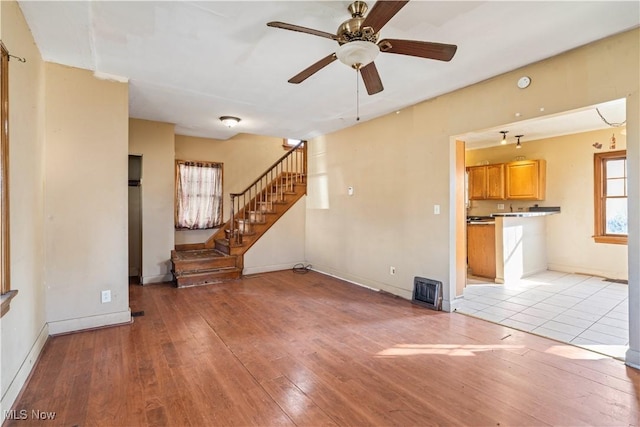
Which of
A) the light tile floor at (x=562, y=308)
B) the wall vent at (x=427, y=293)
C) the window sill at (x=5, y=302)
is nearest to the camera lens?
the window sill at (x=5, y=302)

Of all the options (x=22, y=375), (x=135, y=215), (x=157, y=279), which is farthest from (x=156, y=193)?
(x=22, y=375)

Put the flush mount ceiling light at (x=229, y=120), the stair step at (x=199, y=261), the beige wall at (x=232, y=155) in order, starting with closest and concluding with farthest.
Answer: the flush mount ceiling light at (x=229, y=120)
the stair step at (x=199, y=261)
the beige wall at (x=232, y=155)

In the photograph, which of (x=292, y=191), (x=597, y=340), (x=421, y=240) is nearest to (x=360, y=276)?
(x=421, y=240)

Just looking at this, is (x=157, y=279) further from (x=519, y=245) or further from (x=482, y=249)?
(x=519, y=245)

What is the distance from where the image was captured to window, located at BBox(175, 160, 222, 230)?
612cm

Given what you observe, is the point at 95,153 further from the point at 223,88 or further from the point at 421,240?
the point at 421,240

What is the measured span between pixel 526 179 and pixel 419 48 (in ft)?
17.6

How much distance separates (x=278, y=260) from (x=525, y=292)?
418cm

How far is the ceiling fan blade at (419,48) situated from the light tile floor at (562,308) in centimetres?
283

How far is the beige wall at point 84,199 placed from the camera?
2988mm

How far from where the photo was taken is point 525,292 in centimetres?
452

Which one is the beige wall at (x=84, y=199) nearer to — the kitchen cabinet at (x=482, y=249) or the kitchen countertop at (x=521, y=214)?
the kitchen cabinet at (x=482, y=249)

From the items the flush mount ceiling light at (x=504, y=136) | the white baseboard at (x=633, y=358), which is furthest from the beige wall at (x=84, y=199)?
the flush mount ceiling light at (x=504, y=136)

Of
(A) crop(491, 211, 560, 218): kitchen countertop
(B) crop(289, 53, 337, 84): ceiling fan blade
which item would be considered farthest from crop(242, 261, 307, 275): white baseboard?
(B) crop(289, 53, 337, 84): ceiling fan blade
